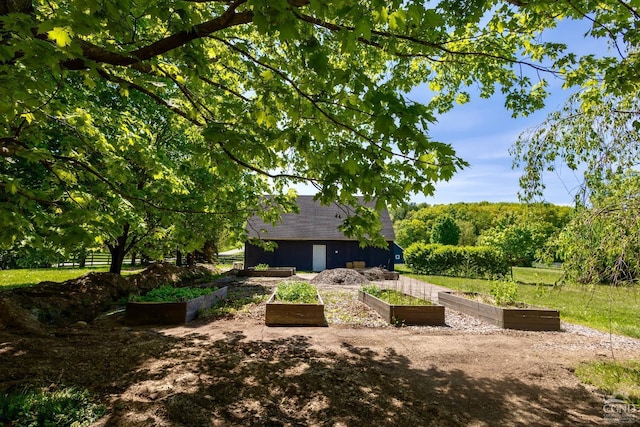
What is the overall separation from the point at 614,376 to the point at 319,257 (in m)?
23.5

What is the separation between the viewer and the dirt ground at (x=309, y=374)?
3.81 meters

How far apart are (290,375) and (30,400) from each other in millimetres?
2955

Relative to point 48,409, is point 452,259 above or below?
above

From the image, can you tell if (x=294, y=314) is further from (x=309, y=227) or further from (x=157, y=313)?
(x=309, y=227)

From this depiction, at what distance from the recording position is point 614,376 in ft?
16.6

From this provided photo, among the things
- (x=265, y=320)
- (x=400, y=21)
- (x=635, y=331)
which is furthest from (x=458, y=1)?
(x=635, y=331)

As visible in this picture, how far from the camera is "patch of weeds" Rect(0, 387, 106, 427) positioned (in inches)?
125

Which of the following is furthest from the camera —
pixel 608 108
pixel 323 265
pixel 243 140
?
pixel 323 265

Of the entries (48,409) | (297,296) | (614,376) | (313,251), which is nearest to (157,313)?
(297,296)

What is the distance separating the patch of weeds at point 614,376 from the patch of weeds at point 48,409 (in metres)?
6.57

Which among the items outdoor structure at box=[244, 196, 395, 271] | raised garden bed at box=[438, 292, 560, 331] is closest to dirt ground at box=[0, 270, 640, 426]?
raised garden bed at box=[438, 292, 560, 331]

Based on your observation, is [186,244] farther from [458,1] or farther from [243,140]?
[458,1]

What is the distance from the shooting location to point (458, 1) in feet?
14.1

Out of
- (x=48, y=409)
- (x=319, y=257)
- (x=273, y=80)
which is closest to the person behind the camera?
(x=48, y=409)
